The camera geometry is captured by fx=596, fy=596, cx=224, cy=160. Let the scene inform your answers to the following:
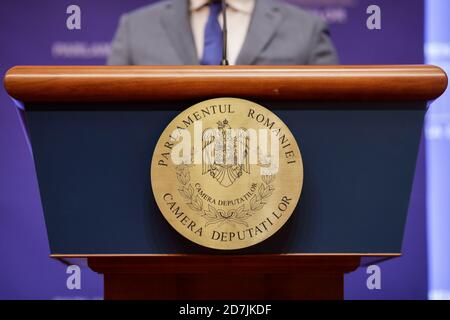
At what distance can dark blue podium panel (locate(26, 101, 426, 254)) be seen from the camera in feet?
2.46

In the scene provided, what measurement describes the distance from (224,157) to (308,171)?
0.36 feet

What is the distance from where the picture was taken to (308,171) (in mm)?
750

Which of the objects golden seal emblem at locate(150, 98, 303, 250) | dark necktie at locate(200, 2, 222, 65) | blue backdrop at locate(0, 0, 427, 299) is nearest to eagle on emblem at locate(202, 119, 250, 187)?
golden seal emblem at locate(150, 98, 303, 250)

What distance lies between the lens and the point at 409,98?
75cm

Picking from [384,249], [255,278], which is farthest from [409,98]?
[255,278]

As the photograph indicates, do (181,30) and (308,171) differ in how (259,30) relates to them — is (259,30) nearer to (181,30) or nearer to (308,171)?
(181,30)

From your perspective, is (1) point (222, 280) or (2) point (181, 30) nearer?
(1) point (222, 280)

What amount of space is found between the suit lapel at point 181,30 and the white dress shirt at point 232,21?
0.05 feet

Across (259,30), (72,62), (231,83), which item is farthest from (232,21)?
(72,62)

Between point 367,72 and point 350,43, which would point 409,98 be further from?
point 350,43

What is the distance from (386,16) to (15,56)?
1.29 m

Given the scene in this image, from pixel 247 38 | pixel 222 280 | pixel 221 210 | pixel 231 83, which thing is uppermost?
pixel 247 38

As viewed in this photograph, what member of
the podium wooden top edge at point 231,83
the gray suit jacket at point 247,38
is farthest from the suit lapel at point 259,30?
the podium wooden top edge at point 231,83

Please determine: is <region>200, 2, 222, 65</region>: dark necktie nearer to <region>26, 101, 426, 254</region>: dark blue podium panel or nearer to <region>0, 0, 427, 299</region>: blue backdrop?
<region>26, 101, 426, 254</region>: dark blue podium panel
